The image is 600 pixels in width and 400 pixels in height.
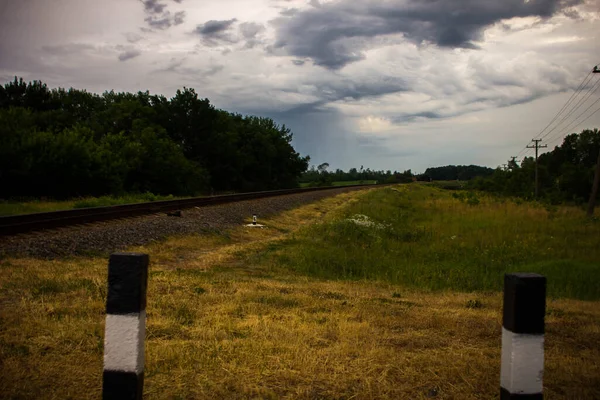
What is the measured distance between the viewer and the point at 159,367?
12.1 feet

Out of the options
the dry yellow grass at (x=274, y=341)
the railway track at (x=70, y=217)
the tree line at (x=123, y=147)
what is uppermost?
the tree line at (x=123, y=147)

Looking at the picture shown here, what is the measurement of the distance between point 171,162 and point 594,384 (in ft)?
105

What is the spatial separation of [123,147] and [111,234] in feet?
66.7

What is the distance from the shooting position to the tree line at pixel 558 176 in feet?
208

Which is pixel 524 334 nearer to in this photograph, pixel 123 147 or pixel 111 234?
pixel 111 234

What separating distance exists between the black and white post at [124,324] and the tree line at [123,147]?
2163 centimetres

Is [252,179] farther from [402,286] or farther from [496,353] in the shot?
[496,353]

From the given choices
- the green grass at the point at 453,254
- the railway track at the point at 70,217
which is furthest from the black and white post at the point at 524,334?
the railway track at the point at 70,217

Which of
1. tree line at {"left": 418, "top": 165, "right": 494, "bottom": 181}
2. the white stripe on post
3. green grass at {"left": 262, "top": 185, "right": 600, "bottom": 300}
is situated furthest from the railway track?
tree line at {"left": 418, "top": 165, "right": 494, "bottom": 181}

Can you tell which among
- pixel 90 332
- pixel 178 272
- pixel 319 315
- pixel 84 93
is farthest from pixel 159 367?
pixel 84 93

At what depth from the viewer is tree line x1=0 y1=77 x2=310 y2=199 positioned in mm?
22359

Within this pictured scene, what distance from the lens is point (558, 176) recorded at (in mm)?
88938

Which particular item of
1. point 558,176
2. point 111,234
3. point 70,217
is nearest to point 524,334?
point 111,234

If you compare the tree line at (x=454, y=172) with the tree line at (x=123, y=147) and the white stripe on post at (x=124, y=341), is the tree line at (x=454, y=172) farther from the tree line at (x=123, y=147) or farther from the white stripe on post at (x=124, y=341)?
the white stripe on post at (x=124, y=341)
